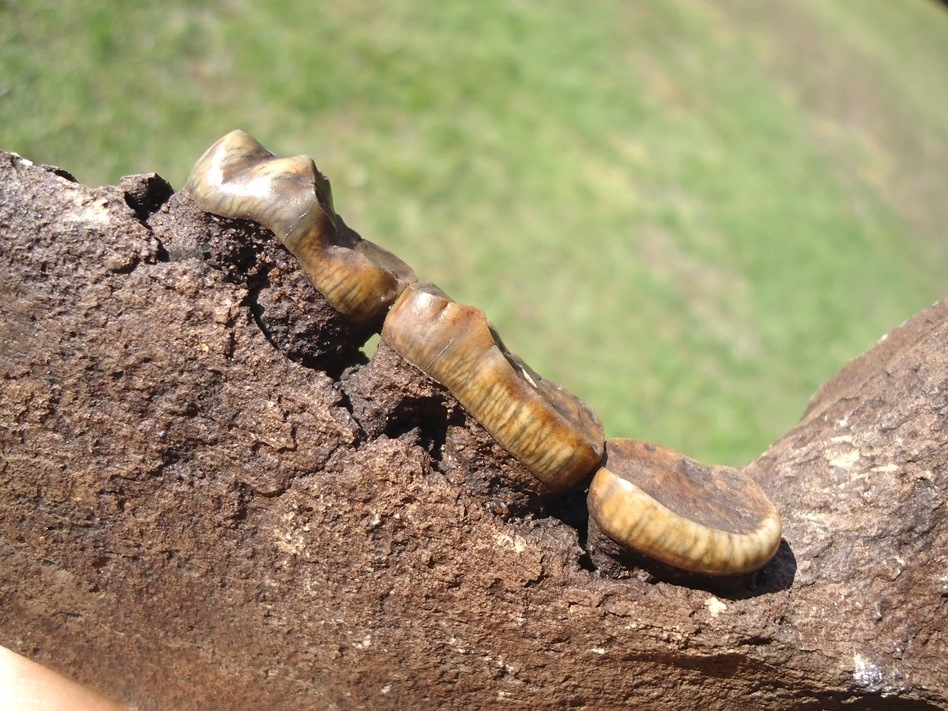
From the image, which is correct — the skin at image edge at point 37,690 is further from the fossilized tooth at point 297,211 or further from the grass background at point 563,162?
the grass background at point 563,162

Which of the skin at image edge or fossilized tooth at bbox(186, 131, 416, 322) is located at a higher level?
fossilized tooth at bbox(186, 131, 416, 322)

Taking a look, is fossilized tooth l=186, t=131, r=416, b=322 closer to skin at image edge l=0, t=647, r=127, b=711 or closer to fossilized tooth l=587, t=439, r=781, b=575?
fossilized tooth l=587, t=439, r=781, b=575

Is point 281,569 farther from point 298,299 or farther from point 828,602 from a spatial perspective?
point 828,602

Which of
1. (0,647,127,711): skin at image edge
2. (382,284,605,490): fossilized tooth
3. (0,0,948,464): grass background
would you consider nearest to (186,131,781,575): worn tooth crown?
(382,284,605,490): fossilized tooth

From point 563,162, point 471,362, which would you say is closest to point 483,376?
point 471,362

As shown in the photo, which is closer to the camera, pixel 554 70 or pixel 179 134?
pixel 179 134

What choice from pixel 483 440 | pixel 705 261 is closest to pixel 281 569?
pixel 483 440
